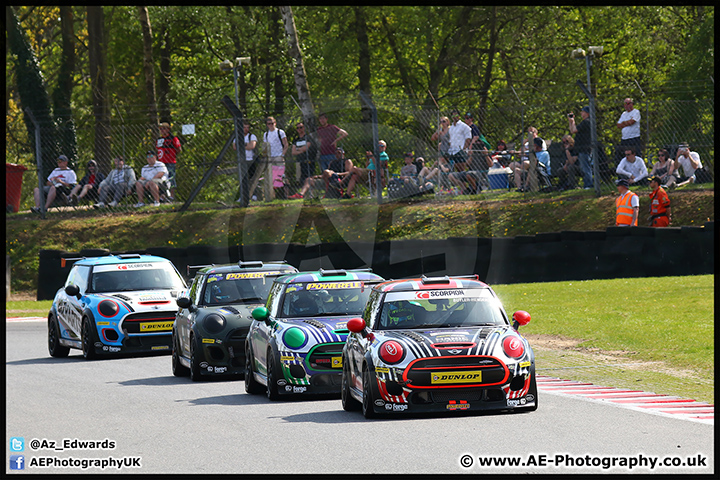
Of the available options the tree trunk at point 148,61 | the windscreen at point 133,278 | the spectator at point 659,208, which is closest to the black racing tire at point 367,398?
the windscreen at point 133,278

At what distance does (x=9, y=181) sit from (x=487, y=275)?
53.7ft

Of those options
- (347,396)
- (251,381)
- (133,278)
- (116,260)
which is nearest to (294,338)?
(347,396)

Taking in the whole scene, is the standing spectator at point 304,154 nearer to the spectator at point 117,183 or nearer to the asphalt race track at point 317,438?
the spectator at point 117,183

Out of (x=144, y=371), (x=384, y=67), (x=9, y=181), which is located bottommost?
(x=144, y=371)

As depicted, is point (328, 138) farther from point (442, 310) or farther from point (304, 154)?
point (442, 310)

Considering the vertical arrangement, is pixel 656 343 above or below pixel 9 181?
below

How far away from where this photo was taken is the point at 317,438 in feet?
30.0

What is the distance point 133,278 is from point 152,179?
10.5 meters

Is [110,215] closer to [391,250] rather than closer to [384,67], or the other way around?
[391,250]

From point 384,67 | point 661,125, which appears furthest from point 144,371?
point 384,67

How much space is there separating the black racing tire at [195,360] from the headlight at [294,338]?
269cm

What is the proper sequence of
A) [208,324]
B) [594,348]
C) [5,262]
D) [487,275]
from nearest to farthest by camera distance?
[208,324]
[594,348]
[487,275]
[5,262]

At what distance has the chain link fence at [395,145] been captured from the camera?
25.0 m

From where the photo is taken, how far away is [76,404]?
1216 cm
